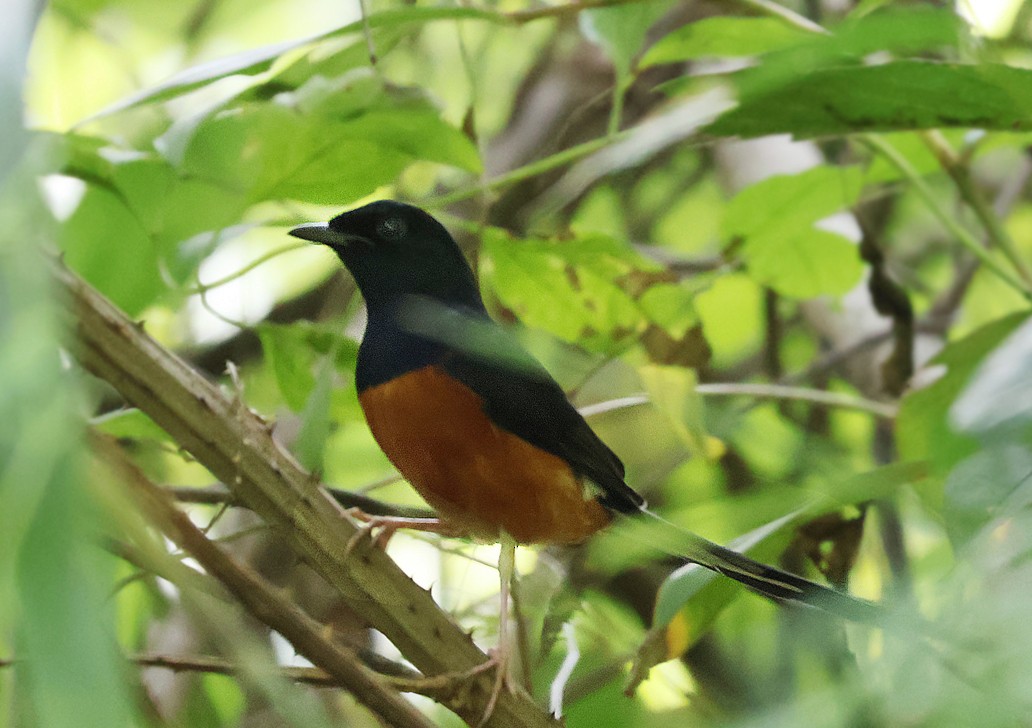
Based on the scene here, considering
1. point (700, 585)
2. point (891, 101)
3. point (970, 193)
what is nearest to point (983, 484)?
point (700, 585)

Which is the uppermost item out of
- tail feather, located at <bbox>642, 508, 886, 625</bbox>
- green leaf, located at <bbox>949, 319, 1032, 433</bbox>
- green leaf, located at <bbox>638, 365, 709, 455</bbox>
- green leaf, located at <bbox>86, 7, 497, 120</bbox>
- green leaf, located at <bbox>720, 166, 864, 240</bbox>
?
green leaf, located at <bbox>86, 7, 497, 120</bbox>

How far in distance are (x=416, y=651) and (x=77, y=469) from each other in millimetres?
982

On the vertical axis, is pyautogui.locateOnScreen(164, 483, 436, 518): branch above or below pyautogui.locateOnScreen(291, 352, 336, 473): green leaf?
below

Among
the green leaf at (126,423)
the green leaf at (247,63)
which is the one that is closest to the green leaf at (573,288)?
the green leaf at (247,63)

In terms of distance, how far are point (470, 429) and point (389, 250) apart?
0.47m

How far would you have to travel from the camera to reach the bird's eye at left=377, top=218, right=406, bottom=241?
88.7 inches

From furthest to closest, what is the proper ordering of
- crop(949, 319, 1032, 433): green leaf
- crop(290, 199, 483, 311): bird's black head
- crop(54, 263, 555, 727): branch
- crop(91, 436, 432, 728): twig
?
crop(290, 199, 483, 311): bird's black head
crop(949, 319, 1032, 433): green leaf
crop(54, 263, 555, 727): branch
crop(91, 436, 432, 728): twig

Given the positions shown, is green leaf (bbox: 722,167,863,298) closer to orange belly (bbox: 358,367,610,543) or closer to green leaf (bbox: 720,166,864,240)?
green leaf (bbox: 720,166,864,240)

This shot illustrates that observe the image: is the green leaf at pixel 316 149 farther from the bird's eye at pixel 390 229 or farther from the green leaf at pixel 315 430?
the bird's eye at pixel 390 229

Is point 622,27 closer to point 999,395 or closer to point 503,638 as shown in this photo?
point 999,395

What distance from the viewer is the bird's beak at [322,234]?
2090 millimetres

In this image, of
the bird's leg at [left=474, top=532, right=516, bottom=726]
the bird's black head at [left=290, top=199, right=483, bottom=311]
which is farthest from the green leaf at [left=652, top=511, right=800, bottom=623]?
the bird's black head at [left=290, top=199, right=483, bottom=311]

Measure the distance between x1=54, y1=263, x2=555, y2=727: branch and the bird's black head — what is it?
0.99m

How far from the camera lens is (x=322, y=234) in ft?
7.06
